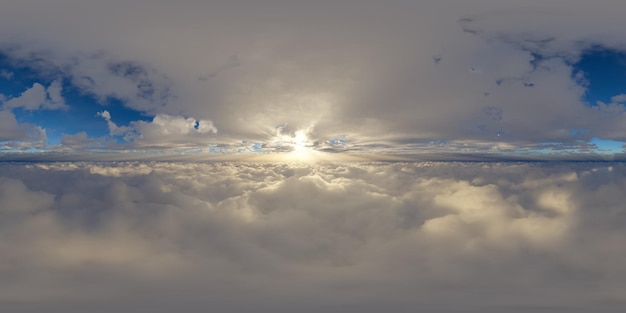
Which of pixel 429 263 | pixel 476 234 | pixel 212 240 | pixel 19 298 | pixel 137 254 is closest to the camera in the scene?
pixel 19 298

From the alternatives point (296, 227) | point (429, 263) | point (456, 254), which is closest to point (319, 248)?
point (296, 227)

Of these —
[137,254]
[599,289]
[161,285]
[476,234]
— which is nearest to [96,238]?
[137,254]

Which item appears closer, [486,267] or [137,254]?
[486,267]

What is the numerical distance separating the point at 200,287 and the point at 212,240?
5476 centimetres

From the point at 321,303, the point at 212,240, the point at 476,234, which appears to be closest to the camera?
the point at 321,303

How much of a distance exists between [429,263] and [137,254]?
459ft

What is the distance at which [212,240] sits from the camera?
591 feet

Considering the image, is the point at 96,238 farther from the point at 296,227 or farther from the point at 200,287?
the point at 296,227

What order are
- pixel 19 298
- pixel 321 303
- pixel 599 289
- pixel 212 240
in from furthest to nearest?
pixel 212 240
pixel 599 289
pixel 19 298
pixel 321 303

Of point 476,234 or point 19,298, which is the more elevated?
point 476,234

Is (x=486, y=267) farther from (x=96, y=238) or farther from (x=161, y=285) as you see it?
(x=96, y=238)

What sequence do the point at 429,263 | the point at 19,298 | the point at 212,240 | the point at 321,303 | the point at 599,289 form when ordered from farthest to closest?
the point at 212,240, the point at 429,263, the point at 599,289, the point at 19,298, the point at 321,303

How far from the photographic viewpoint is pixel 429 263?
15212cm

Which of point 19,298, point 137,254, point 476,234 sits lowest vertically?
point 19,298
